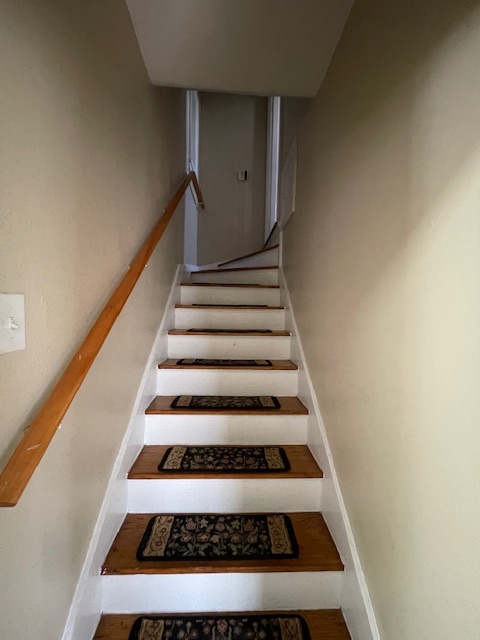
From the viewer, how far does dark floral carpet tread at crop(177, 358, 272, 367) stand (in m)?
1.84

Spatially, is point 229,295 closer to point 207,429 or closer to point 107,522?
point 207,429

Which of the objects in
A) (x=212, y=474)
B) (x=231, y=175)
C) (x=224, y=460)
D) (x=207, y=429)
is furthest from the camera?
(x=231, y=175)

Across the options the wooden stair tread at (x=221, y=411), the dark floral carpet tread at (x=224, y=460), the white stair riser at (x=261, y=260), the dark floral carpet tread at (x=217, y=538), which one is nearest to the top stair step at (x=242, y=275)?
the white stair riser at (x=261, y=260)

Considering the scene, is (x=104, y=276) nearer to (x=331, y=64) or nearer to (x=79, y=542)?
(x=79, y=542)

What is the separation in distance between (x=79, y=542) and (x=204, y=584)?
1.48 ft

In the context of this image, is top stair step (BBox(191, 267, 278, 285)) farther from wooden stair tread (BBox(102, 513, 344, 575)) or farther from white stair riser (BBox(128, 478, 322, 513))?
wooden stair tread (BBox(102, 513, 344, 575))

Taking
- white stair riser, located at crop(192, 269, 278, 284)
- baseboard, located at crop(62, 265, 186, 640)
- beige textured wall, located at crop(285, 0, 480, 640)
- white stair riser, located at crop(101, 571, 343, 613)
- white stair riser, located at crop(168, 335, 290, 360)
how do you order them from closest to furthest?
beige textured wall, located at crop(285, 0, 480, 640) → baseboard, located at crop(62, 265, 186, 640) → white stair riser, located at crop(101, 571, 343, 613) → white stair riser, located at crop(168, 335, 290, 360) → white stair riser, located at crop(192, 269, 278, 284)

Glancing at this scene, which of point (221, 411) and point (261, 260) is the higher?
point (261, 260)

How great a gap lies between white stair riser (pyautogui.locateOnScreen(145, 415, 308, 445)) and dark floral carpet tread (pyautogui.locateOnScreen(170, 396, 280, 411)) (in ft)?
0.18

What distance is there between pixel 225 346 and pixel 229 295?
24.7 inches

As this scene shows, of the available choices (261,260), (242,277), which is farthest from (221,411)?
(261,260)

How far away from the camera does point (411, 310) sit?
0.75m

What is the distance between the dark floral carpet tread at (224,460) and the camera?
1.33 m

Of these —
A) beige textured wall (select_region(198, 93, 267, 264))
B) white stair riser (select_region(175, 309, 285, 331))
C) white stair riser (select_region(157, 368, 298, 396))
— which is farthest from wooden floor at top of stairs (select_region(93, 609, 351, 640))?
beige textured wall (select_region(198, 93, 267, 264))
